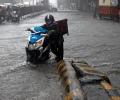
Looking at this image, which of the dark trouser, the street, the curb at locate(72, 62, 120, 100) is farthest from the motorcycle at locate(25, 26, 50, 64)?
the curb at locate(72, 62, 120, 100)

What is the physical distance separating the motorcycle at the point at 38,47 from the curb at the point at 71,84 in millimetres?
1915

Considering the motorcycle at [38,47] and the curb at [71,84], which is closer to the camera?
the curb at [71,84]

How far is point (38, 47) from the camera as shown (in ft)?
43.6

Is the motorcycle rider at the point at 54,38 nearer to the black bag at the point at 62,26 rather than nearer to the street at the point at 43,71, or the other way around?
the black bag at the point at 62,26

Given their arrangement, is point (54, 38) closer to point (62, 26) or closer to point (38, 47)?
point (38, 47)

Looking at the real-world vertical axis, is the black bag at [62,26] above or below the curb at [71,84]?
above

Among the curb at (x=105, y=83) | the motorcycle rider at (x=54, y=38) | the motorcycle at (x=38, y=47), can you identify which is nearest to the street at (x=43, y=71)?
the curb at (x=105, y=83)

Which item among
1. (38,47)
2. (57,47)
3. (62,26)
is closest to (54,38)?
(57,47)

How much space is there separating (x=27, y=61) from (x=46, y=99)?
16.9ft

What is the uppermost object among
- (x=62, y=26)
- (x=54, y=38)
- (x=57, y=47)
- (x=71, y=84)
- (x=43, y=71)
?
(x=62, y=26)

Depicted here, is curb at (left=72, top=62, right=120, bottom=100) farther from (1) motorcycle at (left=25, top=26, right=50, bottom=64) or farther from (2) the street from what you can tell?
(1) motorcycle at (left=25, top=26, right=50, bottom=64)

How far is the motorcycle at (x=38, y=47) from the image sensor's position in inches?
525

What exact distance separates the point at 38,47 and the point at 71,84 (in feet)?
15.7

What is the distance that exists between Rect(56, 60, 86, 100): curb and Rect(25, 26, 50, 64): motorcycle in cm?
191
